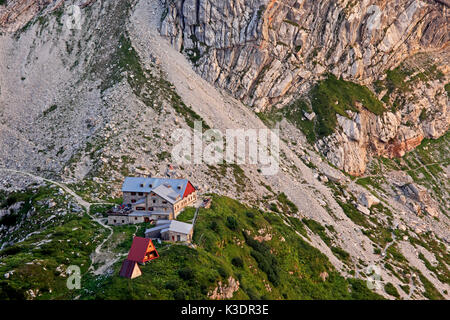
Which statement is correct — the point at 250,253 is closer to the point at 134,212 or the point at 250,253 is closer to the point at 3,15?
the point at 134,212

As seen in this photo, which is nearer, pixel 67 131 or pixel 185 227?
pixel 185 227

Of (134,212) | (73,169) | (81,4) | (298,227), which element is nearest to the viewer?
(134,212)

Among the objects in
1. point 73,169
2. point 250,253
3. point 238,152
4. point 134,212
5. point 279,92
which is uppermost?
point 279,92

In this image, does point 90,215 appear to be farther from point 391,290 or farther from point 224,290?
point 391,290

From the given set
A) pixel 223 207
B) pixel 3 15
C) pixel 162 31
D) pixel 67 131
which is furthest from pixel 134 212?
pixel 3 15

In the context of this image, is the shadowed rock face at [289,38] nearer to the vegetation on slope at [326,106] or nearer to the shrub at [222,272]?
the vegetation on slope at [326,106]
